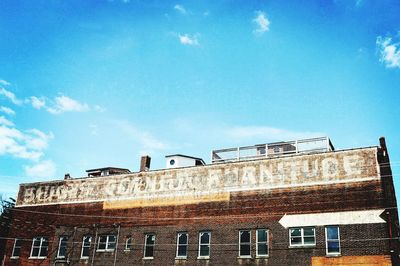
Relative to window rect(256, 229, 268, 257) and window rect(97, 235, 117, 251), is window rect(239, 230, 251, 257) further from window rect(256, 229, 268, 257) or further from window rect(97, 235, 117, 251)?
window rect(97, 235, 117, 251)

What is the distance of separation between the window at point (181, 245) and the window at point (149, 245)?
1.90 meters

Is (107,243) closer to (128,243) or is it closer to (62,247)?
(128,243)

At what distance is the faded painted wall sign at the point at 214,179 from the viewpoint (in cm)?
2383

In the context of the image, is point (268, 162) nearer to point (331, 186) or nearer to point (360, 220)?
point (331, 186)

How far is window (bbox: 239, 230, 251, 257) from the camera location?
24406 mm

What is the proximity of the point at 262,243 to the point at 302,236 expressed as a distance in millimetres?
2473

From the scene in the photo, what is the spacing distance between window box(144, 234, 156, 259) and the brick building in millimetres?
68

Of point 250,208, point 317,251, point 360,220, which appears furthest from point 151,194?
point 360,220

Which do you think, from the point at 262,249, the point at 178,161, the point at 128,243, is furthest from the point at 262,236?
the point at 128,243

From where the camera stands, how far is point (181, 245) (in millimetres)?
26422

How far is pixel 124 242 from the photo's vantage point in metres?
28.4

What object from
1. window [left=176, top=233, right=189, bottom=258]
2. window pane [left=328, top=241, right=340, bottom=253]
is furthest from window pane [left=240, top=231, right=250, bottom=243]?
window pane [left=328, top=241, right=340, bottom=253]

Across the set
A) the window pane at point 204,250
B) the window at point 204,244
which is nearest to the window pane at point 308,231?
the window at point 204,244

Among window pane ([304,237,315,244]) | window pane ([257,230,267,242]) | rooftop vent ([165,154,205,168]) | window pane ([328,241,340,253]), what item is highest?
rooftop vent ([165,154,205,168])
